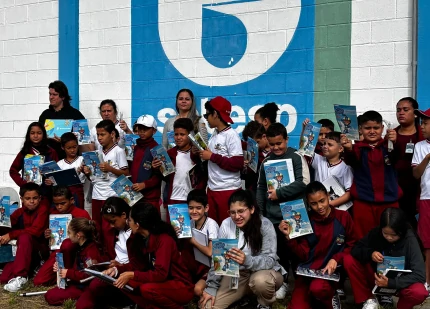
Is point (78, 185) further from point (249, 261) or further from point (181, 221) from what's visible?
point (249, 261)

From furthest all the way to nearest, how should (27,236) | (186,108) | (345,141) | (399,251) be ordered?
(186,108)
(27,236)
(345,141)
(399,251)

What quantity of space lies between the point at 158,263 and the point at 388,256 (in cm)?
176

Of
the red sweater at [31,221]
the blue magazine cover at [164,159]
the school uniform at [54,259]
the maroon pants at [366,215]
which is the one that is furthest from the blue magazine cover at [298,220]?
the red sweater at [31,221]

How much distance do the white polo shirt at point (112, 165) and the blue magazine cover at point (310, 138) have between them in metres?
2.07

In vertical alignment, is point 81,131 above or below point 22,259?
above

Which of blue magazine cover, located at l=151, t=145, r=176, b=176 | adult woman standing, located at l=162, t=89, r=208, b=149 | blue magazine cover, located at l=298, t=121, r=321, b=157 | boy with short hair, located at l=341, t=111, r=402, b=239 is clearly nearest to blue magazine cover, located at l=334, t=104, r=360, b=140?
boy with short hair, located at l=341, t=111, r=402, b=239

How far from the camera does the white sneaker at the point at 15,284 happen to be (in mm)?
6129

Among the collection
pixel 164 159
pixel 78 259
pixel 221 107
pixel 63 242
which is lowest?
pixel 78 259

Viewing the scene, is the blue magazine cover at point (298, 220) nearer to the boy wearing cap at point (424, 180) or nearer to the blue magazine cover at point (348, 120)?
the blue magazine cover at point (348, 120)

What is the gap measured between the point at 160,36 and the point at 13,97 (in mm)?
2564

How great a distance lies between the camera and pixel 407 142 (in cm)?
570

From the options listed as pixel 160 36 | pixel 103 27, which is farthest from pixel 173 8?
pixel 103 27

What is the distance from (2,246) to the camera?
258 inches

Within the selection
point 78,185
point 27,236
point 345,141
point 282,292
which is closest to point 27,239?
point 27,236
